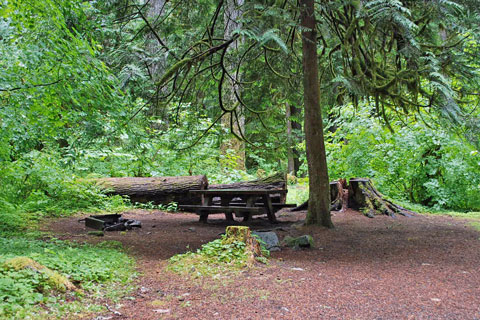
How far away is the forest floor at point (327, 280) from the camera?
2.85 metres

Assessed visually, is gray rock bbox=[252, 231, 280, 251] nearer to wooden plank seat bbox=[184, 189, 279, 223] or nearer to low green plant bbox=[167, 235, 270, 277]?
low green plant bbox=[167, 235, 270, 277]

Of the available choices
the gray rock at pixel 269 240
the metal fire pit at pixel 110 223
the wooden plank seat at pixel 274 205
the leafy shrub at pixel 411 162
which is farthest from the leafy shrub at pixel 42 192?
the leafy shrub at pixel 411 162

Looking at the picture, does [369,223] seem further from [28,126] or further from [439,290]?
[28,126]

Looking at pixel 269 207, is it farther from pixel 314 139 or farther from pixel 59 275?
pixel 59 275

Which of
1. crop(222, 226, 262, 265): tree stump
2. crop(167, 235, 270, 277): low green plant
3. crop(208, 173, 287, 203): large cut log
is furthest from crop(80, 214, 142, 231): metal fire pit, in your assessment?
crop(208, 173, 287, 203): large cut log

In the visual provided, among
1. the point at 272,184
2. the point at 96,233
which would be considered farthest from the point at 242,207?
the point at 96,233

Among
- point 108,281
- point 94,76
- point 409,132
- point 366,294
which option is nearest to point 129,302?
point 108,281

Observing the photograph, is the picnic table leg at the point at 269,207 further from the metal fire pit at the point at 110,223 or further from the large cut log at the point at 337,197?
the metal fire pit at the point at 110,223

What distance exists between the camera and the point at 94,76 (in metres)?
4.19

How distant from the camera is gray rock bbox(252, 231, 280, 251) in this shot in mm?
5219

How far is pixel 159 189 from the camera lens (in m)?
10.2

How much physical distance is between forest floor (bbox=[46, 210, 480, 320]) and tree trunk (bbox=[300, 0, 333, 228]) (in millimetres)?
449

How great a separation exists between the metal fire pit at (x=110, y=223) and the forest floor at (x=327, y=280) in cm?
31

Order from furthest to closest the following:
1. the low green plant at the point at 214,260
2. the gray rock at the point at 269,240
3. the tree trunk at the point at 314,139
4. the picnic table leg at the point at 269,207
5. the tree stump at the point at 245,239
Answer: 1. the picnic table leg at the point at 269,207
2. the tree trunk at the point at 314,139
3. the gray rock at the point at 269,240
4. the tree stump at the point at 245,239
5. the low green plant at the point at 214,260
